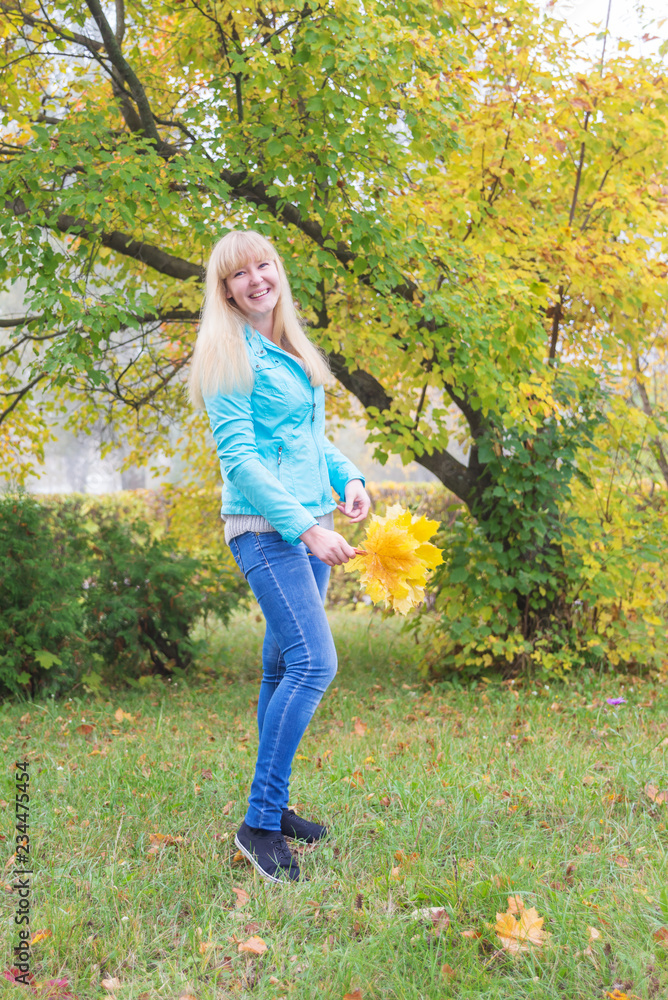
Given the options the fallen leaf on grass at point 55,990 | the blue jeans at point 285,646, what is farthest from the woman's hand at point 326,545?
the fallen leaf on grass at point 55,990

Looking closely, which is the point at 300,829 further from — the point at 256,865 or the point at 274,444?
the point at 274,444

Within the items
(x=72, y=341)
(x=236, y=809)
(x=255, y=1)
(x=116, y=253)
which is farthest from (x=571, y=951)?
(x=116, y=253)

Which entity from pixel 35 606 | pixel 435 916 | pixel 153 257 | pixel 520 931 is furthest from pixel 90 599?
pixel 520 931

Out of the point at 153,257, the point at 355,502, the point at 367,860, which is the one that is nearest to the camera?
the point at 367,860

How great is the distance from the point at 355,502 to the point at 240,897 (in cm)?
118

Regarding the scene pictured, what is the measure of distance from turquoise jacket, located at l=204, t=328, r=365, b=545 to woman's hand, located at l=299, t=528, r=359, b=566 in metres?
0.02

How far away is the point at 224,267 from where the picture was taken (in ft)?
7.97

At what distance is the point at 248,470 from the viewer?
2174mm

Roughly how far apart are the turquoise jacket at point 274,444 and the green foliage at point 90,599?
320 centimetres

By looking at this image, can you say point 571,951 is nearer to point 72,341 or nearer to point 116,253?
point 72,341

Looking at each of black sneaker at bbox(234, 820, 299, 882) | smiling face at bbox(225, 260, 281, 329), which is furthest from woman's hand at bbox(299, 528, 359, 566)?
black sneaker at bbox(234, 820, 299, 882)

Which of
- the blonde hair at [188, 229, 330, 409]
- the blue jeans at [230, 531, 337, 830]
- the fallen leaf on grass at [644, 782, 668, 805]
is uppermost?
the blonde hair at [188, 229, 330, 409]

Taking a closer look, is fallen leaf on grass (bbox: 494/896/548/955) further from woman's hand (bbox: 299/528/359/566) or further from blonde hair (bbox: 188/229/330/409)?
blonde hair (bbox: 188/229/330/409)

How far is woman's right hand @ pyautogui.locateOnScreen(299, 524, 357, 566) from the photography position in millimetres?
2123
